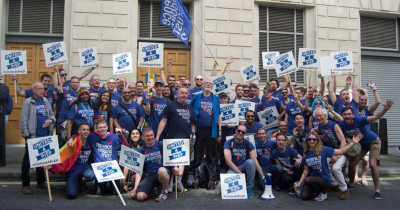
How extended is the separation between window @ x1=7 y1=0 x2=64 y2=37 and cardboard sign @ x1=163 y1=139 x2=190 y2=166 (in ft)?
23.9

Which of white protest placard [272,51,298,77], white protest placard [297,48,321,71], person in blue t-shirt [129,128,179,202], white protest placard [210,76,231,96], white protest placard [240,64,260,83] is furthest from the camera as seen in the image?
white protest placard [240,64,260,83]

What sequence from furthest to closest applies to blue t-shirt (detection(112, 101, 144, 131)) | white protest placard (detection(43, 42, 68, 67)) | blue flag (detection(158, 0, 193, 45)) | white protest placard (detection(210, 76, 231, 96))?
blue flag (detection(158, 0, 193, 45)) < white protest placard (detection(43, 42, 68, 67)) < white protest placard (detection(210, 76, 231, 96)) < blue t-shirt (detection(112, 101, 144, 131))

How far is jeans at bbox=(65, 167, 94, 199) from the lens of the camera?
596cm

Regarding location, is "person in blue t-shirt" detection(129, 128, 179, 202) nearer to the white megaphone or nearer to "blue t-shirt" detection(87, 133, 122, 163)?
"blue t-shirt" detection(87, 133, 122, 163)

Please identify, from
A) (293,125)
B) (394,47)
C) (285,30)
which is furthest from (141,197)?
(394,47)

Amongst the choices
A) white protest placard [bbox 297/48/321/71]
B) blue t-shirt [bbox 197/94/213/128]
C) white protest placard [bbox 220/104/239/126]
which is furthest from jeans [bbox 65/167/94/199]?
white protest placard [bbox 297/48/321/71]

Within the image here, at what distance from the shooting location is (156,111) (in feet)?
24.3

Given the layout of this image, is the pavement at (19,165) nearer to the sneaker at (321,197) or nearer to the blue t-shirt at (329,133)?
the blue t-shirt at (329,133)

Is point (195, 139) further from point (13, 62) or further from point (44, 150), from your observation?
point (13, 62)

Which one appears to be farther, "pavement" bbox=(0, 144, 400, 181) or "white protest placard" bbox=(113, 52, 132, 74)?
"white protest placard" bbox=(113, 52, 132, 74)

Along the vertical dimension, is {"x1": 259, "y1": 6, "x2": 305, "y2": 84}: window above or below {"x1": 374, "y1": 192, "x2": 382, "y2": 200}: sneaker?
above

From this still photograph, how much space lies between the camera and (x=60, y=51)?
849 cm

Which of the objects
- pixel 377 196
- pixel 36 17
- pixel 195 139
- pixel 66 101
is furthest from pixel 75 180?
pixel 36 17

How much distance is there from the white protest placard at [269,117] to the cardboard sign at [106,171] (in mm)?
3674
